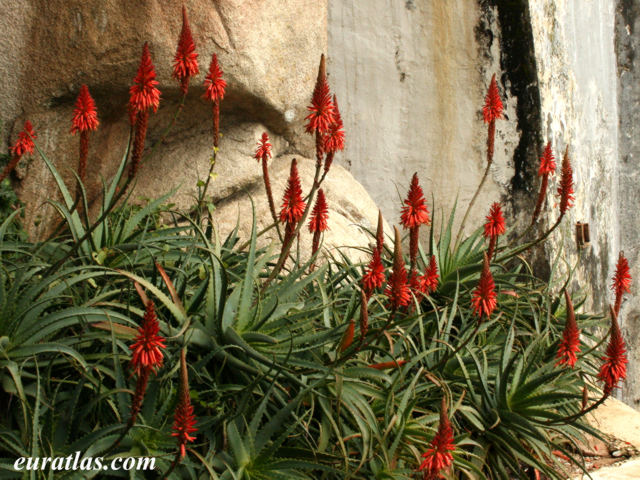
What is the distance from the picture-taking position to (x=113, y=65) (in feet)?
13.4

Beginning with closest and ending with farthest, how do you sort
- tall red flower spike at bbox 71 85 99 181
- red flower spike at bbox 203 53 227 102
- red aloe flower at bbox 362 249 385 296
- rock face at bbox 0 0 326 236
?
tall red flower spike at bbox 71 85 99 181 → red aloe flower at bbox 362 249 385 296 → red flower spike at bbox 203 53 227 102 → rock face at bbox 0 0 326 236

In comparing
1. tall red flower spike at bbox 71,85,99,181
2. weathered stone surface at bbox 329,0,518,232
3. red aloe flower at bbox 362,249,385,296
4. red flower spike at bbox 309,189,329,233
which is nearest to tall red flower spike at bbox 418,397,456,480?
red aloe flower at bbox 362,249,385,296

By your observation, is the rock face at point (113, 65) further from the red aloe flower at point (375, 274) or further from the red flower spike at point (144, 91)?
the red aloe flower at point (375, 274)

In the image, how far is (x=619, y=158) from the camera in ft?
22.6

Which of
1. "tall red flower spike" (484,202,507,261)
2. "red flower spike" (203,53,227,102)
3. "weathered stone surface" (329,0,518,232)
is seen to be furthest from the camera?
"weathered stone surface" (329,0,518,232)

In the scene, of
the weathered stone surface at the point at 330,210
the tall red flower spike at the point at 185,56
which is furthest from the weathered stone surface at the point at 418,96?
the tall red flower spike at the point at 185,56

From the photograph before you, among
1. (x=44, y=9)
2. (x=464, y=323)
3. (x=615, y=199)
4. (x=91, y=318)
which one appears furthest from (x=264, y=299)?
(x=615, y=199)

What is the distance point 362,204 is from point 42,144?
1.93m

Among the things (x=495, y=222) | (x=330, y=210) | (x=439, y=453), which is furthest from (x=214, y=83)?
(x=330, y=210)

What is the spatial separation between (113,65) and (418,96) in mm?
2015

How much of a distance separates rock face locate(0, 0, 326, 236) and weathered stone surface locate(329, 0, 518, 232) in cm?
67

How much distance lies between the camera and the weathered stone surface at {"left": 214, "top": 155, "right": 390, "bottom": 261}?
13.6 feet

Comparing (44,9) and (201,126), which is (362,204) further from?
(44,9)

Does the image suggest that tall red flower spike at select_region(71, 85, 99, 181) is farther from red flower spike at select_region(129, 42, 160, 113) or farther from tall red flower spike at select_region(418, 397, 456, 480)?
tall red flower spike at select_region(418, 397, 456, 480)
